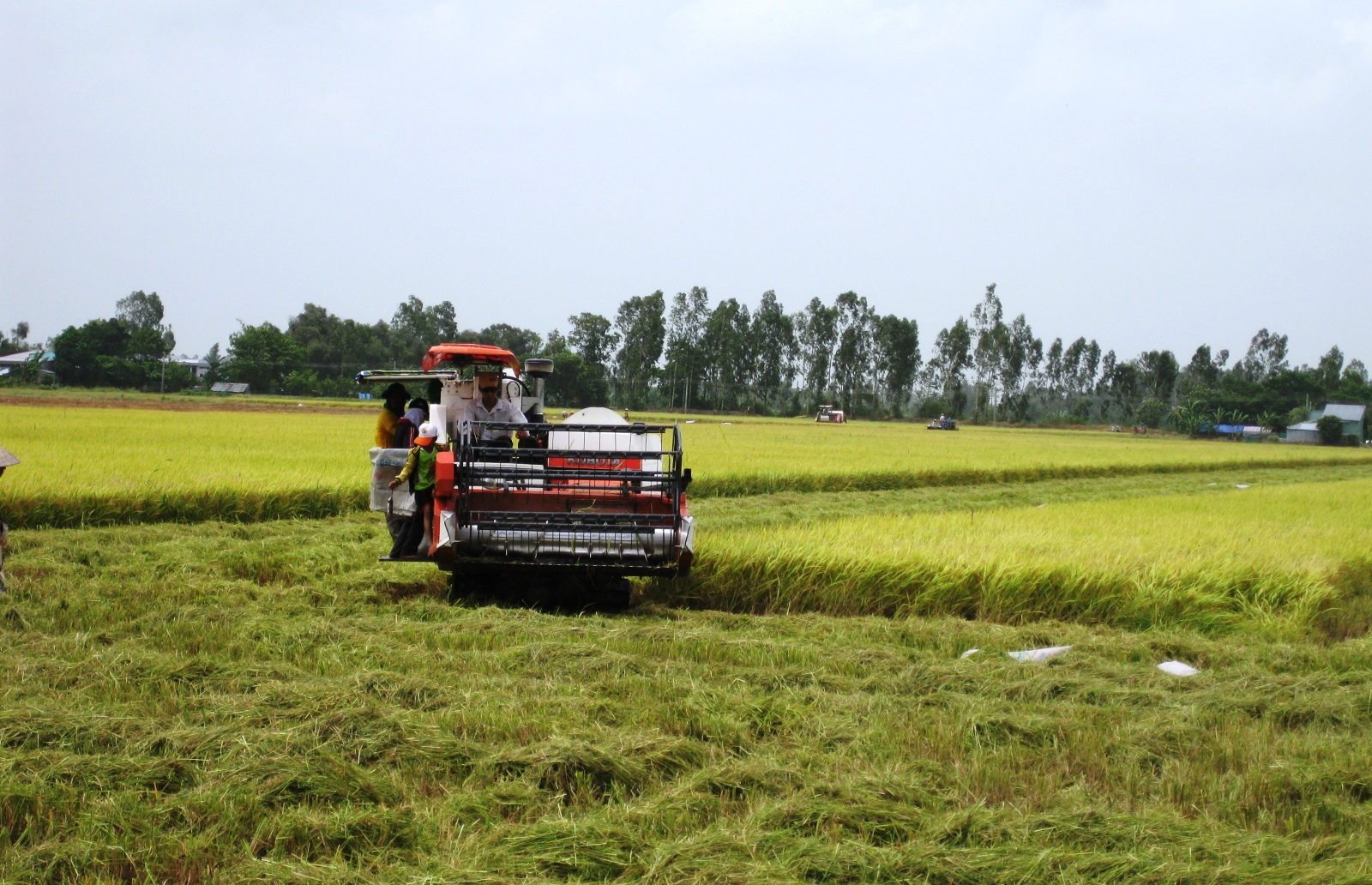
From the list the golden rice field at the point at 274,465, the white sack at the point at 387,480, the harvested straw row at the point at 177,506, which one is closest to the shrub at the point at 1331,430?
the golden rice field at the point at 274,465

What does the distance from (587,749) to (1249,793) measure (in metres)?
2.58

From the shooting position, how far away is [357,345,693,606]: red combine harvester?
7055 millimetres

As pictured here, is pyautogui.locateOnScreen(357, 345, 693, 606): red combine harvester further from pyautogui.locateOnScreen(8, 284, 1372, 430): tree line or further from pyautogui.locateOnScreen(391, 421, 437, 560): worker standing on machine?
pyautogui.locateOnScreen(8, 284, 1372, 430): tree line

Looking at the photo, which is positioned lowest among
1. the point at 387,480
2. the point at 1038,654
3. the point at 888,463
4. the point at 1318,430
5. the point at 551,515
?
the point at 1038,654

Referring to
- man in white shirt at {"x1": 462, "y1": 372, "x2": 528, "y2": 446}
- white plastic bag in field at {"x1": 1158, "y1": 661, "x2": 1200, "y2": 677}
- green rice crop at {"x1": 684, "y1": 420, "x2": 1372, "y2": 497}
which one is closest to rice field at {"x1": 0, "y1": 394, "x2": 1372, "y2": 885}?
white plastic bag in field at {"x1": 1158, "y1": 661, "x2": 1200, "y2": 677}

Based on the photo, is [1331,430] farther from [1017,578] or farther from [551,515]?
[551,515]

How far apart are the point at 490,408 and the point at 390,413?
3.48ft

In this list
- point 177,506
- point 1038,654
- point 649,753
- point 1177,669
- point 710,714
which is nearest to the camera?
point 649,753

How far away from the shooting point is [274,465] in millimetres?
14680

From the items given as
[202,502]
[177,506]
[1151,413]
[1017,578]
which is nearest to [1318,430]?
[1151,413]

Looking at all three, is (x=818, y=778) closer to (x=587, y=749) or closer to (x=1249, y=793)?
(x=587, y=749)

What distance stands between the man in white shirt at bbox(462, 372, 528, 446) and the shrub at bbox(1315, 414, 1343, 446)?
7515cm

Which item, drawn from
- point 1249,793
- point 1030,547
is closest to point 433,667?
point 1249,793

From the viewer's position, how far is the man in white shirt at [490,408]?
822 cm
